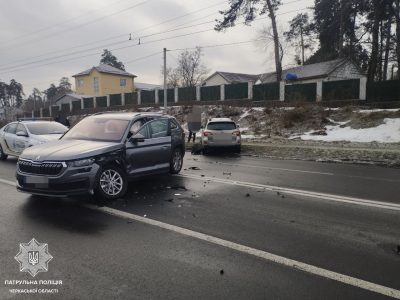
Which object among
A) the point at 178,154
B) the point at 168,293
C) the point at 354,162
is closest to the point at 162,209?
the point at 168,293

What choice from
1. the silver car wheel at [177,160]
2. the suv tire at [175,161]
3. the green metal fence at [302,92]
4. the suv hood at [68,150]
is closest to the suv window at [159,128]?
the suv tire at [175,161]

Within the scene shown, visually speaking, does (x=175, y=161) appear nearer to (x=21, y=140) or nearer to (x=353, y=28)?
(x=21, y=140)

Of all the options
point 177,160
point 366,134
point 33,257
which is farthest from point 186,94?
point 33,257

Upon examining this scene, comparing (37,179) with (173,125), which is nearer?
(37,179)

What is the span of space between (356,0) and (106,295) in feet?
105

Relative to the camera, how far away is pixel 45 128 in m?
12.6

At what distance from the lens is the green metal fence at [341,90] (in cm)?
2723

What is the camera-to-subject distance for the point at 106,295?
3488 millimetres

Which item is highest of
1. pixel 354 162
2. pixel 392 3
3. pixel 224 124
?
pixel 392 3

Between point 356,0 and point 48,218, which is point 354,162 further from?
point 356,0

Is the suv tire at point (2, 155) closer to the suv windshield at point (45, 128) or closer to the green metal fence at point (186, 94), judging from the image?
the suv windshield at point (45, 128)

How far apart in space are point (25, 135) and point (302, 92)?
22652mm

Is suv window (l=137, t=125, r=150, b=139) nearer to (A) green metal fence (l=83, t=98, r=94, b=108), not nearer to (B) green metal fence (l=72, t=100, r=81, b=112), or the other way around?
(A) green metal fence (l=83, t=98, r=94, b=108)

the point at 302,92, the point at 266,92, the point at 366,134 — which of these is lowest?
the point at 366,134
